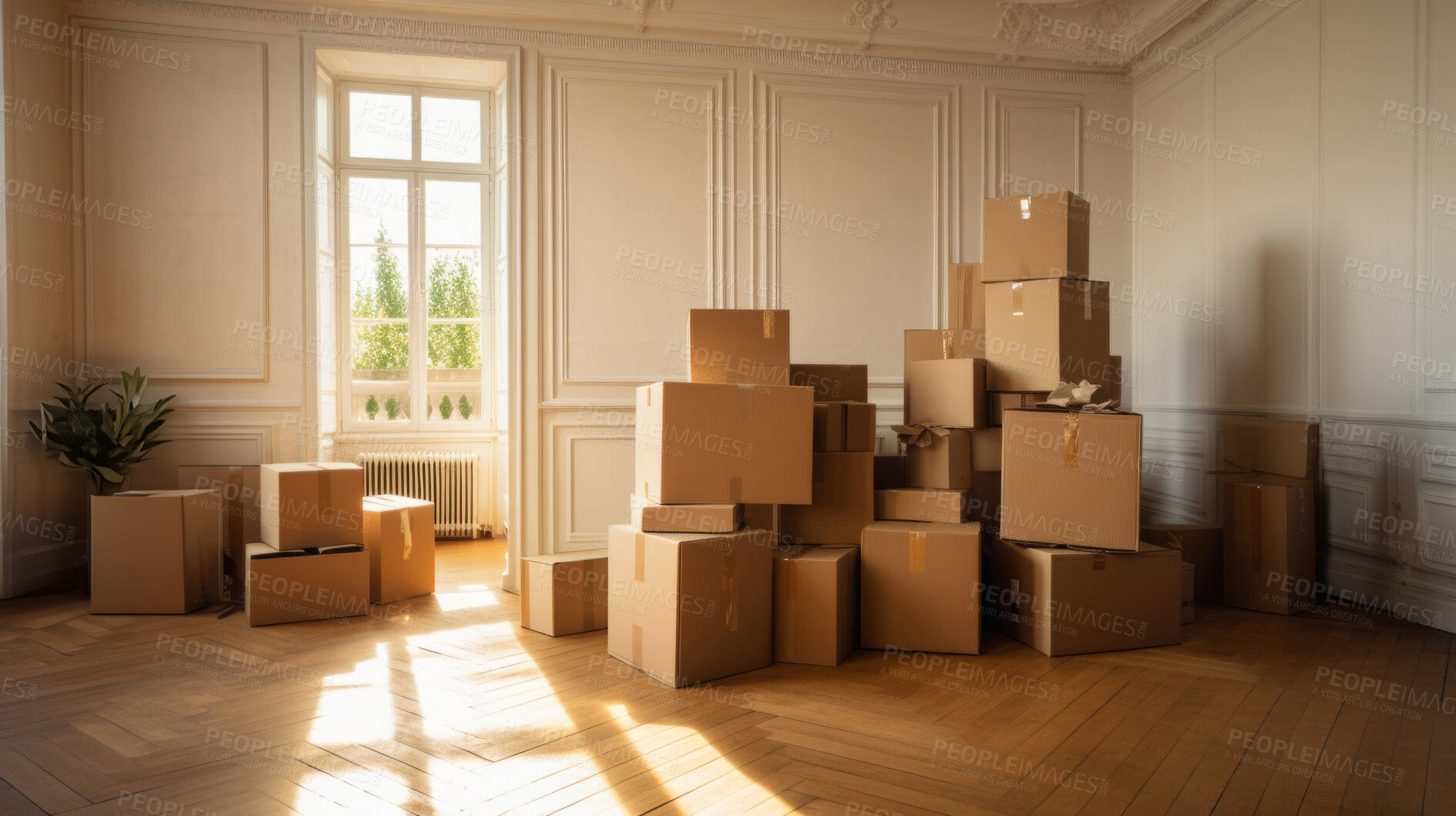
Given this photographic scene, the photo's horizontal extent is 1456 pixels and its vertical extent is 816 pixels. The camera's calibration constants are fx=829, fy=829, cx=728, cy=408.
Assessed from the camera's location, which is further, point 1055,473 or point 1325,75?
point 1325,75

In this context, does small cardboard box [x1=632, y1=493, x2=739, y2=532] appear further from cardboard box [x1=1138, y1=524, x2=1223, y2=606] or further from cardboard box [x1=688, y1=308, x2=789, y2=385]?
cardboard box [x1=1138, y1=524, x2=1223, y2=606]

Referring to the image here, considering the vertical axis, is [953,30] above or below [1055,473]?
above

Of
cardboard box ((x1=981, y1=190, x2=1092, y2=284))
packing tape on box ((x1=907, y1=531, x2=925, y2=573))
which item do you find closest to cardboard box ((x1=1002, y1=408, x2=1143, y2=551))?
packing tape on box ((x1=907, y1=531, x2=925, y2=573))

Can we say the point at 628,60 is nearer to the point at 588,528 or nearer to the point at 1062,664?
the point at 588,528

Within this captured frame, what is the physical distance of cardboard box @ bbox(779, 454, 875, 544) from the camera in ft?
10.5

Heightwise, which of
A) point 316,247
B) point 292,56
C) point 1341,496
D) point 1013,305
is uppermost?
point 292,56

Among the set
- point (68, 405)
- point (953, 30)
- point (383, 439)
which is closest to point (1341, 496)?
point (953, 30)

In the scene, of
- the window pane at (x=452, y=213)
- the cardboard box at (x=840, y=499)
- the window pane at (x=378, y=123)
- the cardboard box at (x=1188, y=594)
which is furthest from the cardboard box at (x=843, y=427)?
the window pane at (x=378, y=123)

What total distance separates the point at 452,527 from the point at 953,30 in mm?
4385

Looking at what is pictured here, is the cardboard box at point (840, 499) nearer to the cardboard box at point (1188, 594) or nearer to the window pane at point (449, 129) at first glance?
the cardboard box at point (1188, 594)

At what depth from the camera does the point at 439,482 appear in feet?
18.1

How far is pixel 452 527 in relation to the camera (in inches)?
219

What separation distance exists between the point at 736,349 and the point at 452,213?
3.46 meters

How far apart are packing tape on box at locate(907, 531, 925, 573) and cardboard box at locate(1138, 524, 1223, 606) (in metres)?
1.35
